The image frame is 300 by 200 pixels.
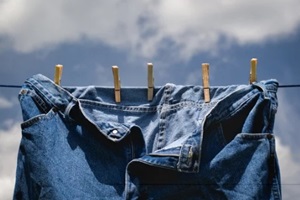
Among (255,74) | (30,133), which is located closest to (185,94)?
(255,74)

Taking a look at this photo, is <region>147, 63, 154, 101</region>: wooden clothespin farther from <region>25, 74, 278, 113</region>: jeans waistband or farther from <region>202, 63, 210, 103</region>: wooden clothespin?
<region>202, 63, 210, 103</region>: wooden clothespin

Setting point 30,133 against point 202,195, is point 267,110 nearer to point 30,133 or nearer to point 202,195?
point 202,195

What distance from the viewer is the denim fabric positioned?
120cm

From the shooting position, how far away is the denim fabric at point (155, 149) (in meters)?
1.20

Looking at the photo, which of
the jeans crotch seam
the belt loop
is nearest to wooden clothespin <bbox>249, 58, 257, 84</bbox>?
the belt loop

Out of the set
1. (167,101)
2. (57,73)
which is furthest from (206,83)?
(57,73)

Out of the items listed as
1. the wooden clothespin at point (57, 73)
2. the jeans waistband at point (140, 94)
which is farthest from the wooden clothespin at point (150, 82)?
the wooden clothespin at point (57, 73)

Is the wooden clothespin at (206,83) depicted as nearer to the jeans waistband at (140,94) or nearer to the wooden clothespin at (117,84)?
the jeans waistband at (140,94)

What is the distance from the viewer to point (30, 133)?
1.24 meters

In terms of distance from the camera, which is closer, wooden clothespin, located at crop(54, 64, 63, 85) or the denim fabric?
the denim fabric

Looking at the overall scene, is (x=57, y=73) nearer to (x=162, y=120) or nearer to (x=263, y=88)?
(x=162, y=120)

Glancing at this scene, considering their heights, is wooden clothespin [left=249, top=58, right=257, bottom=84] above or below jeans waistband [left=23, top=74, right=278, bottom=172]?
above

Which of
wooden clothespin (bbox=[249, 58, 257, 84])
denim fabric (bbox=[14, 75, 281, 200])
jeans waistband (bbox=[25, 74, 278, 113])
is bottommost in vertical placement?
denim fabric (bbox=[14, 75, 281, 200])

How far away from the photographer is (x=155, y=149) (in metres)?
1.30
